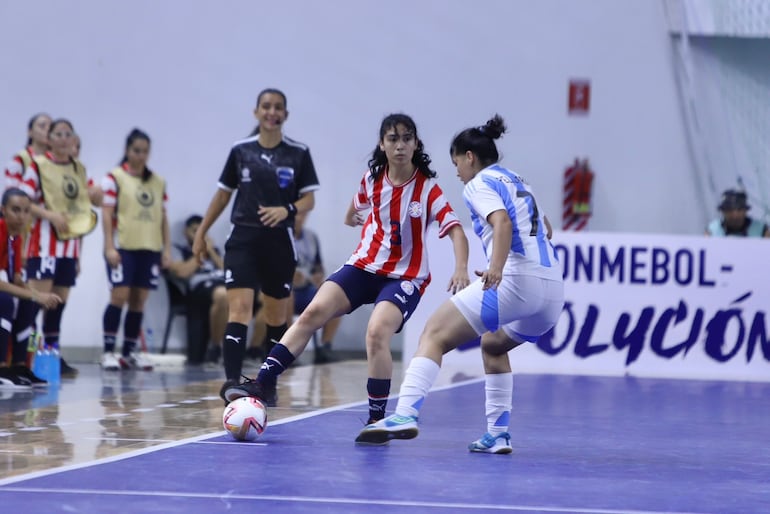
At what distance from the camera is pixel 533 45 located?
523 inches

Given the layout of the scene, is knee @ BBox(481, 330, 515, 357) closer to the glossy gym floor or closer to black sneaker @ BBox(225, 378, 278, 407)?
the glossy gym floor

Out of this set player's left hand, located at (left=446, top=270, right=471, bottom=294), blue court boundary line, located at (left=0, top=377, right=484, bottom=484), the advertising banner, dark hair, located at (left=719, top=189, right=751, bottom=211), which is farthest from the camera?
dark hair, located at (left=719, top=189, right=751, bottom=211)

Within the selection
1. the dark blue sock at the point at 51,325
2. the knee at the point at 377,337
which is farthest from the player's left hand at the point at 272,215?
the dark blue sock at the point at 51,325

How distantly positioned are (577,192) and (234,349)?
666cm

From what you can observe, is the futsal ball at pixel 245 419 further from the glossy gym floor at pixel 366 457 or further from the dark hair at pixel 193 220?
the dark hair at pixel 193 220

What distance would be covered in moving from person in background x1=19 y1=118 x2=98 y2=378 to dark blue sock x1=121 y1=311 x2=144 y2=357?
32.3 inches

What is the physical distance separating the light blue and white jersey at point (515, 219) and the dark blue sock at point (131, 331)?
602cm

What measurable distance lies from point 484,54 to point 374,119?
51.9 inches

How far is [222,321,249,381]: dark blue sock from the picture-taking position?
7215mm

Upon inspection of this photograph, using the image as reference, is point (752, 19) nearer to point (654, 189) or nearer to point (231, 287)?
point (654, 189)

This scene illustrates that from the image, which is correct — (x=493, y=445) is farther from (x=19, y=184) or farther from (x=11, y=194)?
(x=19, y=184)

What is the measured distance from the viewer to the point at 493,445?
541 cm

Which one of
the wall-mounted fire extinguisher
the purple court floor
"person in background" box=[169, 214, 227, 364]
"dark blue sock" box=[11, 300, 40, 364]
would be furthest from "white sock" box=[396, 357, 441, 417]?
the wall-mounted fire extinguisher

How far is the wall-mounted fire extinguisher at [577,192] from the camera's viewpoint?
13.2m
